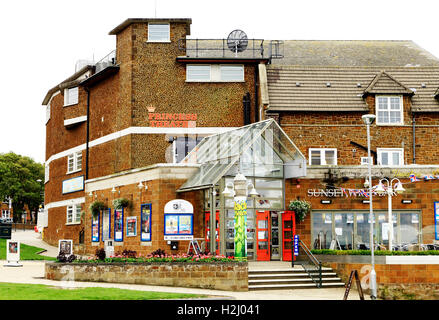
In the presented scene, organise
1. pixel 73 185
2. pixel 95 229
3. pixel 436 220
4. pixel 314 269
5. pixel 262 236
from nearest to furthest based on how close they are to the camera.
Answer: pixel 314 269, pixel 262 236, pixel 436 220, pixel 95 229, pixel 73 185

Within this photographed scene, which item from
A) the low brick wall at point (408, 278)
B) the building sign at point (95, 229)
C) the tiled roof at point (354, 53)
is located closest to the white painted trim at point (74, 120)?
the building sign at point (95, 229)

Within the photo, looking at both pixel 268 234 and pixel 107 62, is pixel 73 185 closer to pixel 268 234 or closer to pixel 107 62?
pixel 107 62

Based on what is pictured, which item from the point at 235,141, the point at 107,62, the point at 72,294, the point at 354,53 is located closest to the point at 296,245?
the point at 235,141

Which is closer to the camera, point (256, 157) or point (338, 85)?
point (256, 157)

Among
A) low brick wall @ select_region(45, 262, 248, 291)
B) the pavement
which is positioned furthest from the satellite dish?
low brick wall @ select_region(45, 262, 248, 291)

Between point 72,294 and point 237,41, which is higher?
point 237,41

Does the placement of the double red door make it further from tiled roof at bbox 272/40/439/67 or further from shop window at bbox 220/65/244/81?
tiled roof at bbox 272/40/439/67

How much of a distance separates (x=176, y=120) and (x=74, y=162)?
1035 cm

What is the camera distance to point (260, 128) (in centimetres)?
2703

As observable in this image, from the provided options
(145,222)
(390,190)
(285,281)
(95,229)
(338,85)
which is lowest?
(285,281)

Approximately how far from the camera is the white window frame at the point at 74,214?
4238 centimetres

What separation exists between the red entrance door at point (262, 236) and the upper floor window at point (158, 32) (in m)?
14.9

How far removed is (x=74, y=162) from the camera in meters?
43.8

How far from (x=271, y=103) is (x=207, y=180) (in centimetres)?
997
